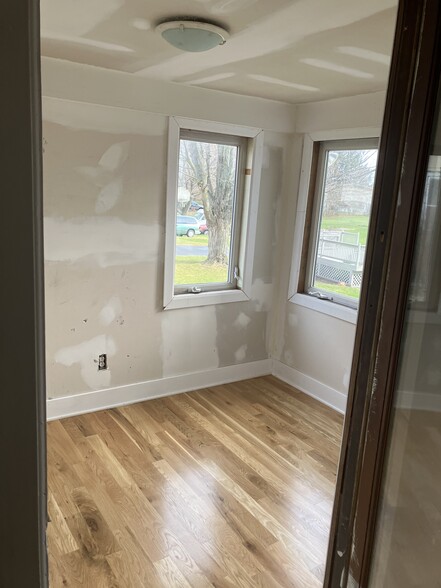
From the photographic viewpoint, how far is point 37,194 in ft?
1.41

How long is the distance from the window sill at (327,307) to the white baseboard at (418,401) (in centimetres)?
218

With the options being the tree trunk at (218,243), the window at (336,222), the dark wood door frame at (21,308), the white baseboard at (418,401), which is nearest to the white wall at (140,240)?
the window at (336,222)

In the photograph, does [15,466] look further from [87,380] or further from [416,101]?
[87,380]

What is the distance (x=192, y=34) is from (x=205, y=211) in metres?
1.74

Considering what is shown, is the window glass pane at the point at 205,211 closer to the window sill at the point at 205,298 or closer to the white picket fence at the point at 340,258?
the window sill at the point at 205,298

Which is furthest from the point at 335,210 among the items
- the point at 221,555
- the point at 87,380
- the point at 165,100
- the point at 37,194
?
the point at 37,194

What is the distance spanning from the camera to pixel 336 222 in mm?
3607

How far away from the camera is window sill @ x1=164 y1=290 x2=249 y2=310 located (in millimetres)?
3568

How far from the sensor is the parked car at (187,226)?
355cm

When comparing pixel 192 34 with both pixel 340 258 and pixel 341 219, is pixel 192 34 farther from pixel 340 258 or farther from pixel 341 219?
pixel 340 258

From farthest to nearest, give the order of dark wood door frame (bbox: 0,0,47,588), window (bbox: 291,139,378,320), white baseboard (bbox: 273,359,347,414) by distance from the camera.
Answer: white baseboard (bbox: 273,359,347,414) < window (bbox: 291,139,378,320) < dark wood door frame (bbox: 0,0,47,588)

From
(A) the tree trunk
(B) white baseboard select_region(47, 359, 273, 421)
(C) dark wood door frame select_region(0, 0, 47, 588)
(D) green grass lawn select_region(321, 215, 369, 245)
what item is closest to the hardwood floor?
(B) white baseboard select_region(47, 359, 273, 421)

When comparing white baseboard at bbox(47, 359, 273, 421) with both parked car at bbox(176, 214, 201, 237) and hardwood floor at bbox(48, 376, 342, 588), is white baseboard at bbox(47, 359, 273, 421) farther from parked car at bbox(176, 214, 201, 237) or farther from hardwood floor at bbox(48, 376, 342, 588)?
parked car at bbox(176, 214, 201, 237)

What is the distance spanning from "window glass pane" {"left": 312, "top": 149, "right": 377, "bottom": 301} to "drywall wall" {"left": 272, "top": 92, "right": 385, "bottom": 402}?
0.63 feet
